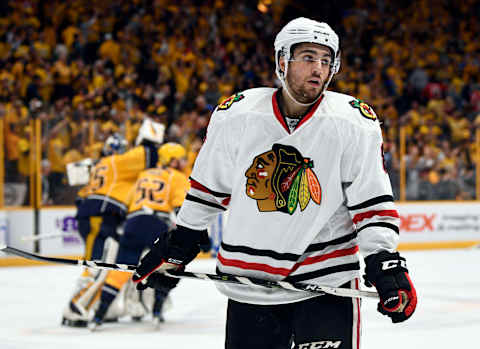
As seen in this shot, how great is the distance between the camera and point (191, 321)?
5.55 m

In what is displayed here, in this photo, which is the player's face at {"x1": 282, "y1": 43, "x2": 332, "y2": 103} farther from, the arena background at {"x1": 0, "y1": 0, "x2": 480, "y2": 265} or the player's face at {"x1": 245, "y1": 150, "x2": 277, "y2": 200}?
the arena background at {"x1": 0, "y1": 0, "x2": 480, "y2": 265}

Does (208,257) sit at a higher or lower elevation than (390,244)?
lower

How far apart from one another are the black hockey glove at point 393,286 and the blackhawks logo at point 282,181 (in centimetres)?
24

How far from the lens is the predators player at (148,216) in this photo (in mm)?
5184

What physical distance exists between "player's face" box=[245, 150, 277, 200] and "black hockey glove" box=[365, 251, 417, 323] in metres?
0.35

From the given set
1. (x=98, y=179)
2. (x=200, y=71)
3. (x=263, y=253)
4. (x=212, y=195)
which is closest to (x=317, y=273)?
(x=263, y=253)

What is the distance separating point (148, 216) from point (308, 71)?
10.5 feet

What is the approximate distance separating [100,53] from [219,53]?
226cm

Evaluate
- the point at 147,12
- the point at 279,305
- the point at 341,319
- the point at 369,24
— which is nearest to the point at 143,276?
the point at 279,305

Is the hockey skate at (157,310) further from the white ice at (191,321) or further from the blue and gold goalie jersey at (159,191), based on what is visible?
the blue and gold goalie jersey at (159,191)

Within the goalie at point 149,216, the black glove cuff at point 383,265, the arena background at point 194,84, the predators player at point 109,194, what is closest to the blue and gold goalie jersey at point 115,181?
the predators player at point 109,194

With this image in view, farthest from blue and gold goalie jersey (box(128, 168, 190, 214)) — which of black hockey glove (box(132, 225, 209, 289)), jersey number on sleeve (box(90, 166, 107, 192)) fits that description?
black hockey glove (box(132, 225, 209, 289))

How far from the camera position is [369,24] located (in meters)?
16.0

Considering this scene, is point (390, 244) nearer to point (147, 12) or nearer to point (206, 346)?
point (206, 346)
